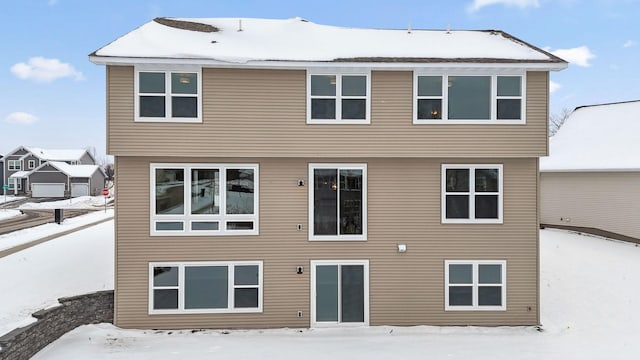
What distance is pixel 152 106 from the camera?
388 inches

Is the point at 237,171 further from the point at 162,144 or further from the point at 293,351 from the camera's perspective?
the point at 293,351

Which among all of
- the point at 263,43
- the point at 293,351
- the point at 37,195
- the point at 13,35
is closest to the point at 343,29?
the point at 263,43

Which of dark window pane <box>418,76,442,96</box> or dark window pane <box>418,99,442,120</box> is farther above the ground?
dark window pane <box>418,76,442,96</box>

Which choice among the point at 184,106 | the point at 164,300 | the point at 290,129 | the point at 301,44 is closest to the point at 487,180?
the point at 290,129

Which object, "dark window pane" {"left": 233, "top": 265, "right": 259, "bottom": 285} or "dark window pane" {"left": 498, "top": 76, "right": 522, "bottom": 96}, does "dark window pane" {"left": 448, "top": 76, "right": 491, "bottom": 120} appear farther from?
"dark window pane" {"left": 233, "top": 265, "right": 259, "bottom": 285}

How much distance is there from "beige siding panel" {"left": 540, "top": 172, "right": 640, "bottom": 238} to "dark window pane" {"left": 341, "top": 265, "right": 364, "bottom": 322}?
52.5 ft

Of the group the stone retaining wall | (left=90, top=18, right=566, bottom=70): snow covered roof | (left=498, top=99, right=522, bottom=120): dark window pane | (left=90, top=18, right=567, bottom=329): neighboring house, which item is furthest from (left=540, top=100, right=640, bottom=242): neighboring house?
the stone retaining wall

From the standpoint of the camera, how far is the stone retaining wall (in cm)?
746

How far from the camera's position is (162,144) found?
9750 mm

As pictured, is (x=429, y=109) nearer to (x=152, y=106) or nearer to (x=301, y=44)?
(x=301, y=44)

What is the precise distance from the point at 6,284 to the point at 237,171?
739cm

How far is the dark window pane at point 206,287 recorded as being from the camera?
1019cm

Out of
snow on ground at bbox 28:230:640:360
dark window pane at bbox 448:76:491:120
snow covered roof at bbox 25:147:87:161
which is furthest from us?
snow covered roof at bbox 25:147:87:161

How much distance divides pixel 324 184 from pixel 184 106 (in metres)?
4.25
